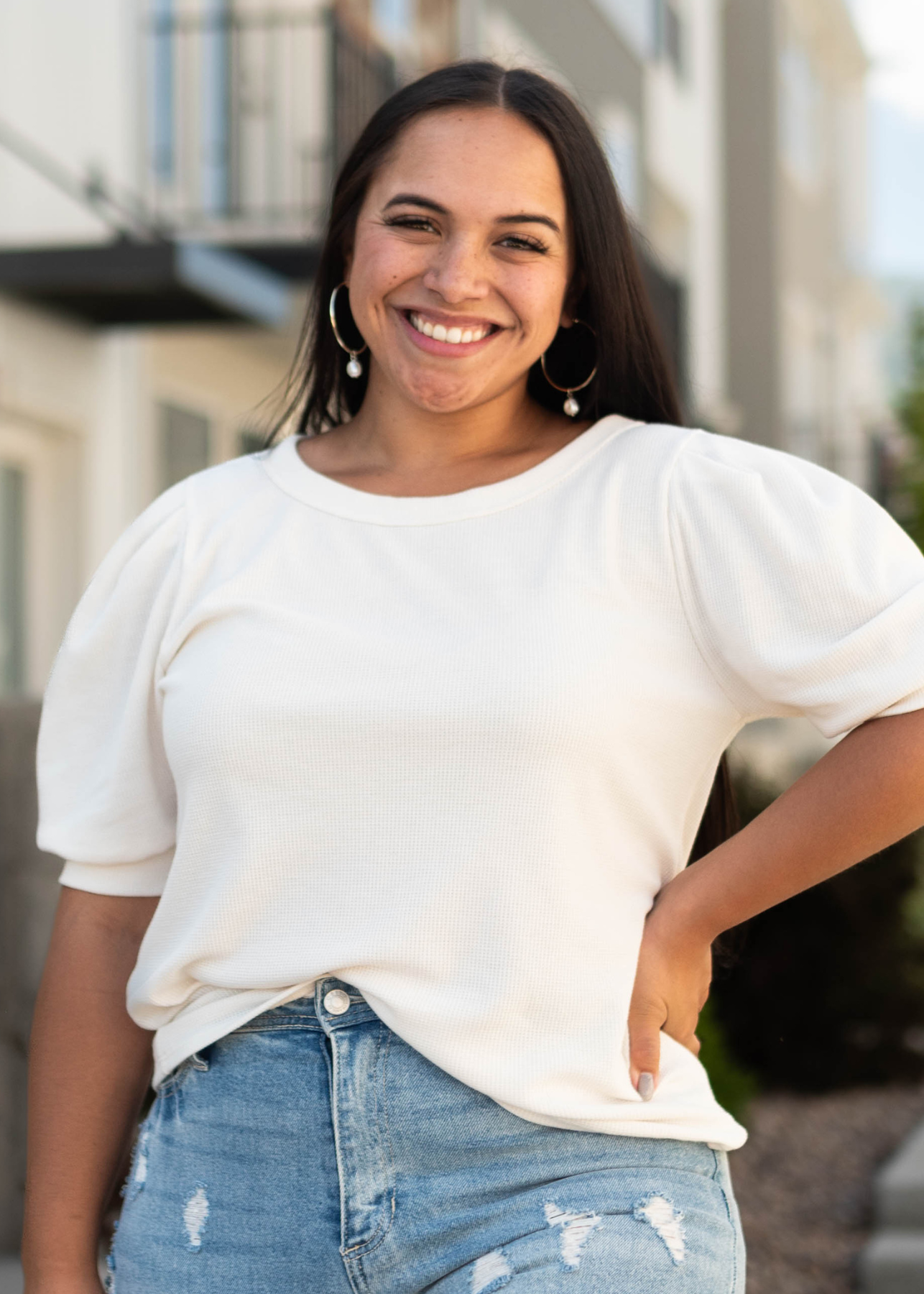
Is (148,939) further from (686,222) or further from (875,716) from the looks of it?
(686,222)

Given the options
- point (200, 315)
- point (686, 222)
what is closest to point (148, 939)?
point (200, 315)

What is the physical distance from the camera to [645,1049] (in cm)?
186

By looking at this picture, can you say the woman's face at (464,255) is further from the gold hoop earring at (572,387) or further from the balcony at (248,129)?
the balcony at (248,129)

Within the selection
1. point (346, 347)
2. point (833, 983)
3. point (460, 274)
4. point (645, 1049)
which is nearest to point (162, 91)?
point (833, 983)

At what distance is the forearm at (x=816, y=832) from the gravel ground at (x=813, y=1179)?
3710 millimetres

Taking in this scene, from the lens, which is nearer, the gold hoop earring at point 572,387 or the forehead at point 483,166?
the forehead at point 483,166

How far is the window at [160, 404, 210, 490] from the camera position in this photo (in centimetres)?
857

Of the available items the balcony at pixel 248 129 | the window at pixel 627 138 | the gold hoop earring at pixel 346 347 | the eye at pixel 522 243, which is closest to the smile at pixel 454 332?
the eye at pixel 522 243

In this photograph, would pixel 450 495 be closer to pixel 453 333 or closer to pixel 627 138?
pixel 453 333

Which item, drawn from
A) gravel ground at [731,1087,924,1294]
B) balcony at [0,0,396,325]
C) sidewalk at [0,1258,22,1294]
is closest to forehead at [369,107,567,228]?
sidewalk at [0,1258,22,1294]

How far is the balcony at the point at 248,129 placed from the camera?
27.6 ft

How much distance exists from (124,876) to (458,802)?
1.87ft

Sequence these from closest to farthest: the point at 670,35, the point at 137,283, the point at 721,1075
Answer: the point at 721,1075 < the point at 137,283 < the point at 670,35

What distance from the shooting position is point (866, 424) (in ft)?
55.8
